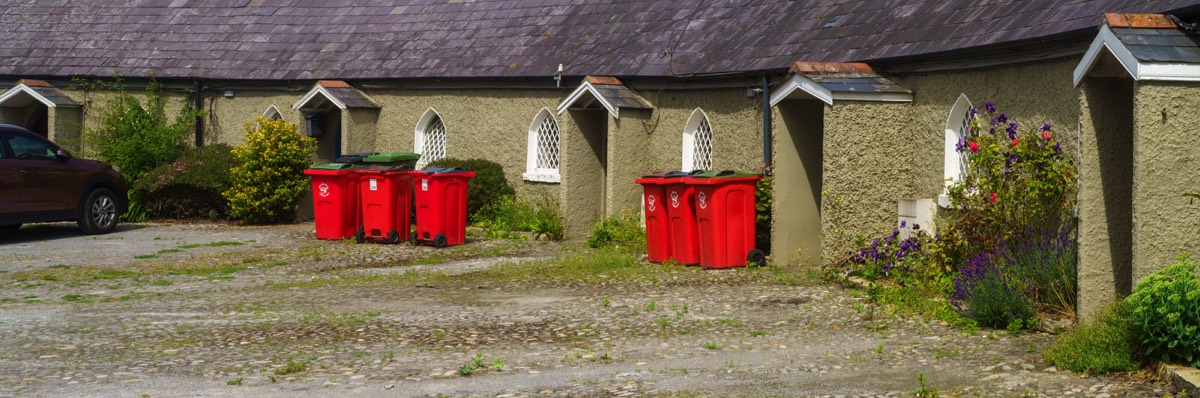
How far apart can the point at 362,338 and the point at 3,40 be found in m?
19.9

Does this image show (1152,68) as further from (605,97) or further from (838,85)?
(605,97)

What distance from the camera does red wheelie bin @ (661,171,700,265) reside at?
14836mm

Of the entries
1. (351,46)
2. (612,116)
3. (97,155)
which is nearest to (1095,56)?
(612,116)

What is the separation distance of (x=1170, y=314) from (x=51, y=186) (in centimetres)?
1518

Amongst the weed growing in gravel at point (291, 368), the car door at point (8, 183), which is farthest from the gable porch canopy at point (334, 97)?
the weed growing in gravel at point (291, 368)

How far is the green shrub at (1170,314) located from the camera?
771 cm

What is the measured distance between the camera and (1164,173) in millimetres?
8602

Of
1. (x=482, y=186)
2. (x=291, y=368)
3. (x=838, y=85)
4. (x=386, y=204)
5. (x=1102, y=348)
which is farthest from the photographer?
(x=482, y=186)

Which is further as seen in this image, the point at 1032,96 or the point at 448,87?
the point at 448,87

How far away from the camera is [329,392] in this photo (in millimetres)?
8047

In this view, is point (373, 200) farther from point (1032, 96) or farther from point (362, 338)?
point (1032, 96)

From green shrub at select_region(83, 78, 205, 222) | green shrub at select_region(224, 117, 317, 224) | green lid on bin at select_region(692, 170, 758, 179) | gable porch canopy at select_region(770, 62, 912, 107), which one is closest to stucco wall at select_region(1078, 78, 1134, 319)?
gable porch canopy at select_region(770, 62, 912, 107)

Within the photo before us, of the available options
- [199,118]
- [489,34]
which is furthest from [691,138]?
[199,118]

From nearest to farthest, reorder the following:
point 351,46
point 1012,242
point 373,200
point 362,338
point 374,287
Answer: point 362,338 → point 1012,242 → point 374,287 → point 373,200 → point 351,46
